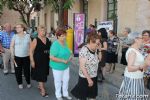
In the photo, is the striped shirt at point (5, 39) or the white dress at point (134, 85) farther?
the striped shirt at point (5, 39)

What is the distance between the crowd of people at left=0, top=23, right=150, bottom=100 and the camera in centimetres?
520

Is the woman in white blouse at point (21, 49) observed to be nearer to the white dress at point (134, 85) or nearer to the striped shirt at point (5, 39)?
the striped shirt at point (5, 39)

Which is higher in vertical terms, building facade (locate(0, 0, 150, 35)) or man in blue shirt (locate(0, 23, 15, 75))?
building facade (locate(0, 0, 150, 35))

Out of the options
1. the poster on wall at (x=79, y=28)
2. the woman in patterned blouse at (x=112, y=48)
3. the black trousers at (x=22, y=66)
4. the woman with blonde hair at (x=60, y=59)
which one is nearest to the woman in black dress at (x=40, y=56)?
the woman with blonde hair at (x=60, y=59)

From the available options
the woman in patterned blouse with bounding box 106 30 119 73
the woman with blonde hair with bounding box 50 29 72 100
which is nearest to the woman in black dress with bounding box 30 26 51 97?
the woman with blonde hair with bounding box 50 29 72 100

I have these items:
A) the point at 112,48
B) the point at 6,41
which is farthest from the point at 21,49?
the point at 112,48

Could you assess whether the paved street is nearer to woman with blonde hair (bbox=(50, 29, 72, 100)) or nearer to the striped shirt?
woman with blonde hair (bbox=(50, 29, 72, 100))

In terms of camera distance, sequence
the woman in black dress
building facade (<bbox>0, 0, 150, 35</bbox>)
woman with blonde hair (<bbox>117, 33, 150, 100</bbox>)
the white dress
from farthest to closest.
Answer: building facade (<bbox>0, 0, 150, 35</bbox>), the woman in black dress, the white dress, woman with blonde hair (<bbox>117, 33, 150, 100</bbox>)

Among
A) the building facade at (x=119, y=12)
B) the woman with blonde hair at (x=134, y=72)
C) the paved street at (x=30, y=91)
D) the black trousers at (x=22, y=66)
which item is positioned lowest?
the paved street at (x=30, y=91)

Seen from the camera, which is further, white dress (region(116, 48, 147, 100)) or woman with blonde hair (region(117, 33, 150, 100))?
white dress (region(116, 48, 147, 100))

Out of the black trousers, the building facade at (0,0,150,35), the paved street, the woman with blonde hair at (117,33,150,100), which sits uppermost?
the building facade at (0,0,150,35)

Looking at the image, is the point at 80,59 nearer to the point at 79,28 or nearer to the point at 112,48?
the point at 112,48

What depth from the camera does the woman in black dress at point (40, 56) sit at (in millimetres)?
7680

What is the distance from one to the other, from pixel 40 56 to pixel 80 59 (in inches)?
91.0
